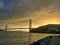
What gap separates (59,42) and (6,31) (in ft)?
39.5

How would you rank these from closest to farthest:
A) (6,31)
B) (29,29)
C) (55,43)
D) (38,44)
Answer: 1. (38,44)
2. (55,43)
3. (29,29)
4. (6,31)

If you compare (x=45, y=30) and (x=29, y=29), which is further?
(x=45, y=30)

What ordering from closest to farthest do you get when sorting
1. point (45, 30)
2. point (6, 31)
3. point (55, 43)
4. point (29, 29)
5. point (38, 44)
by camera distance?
point (38, 44) < point (55, 43) < point (29, 29) < point (6, 31) < point (45, 30)

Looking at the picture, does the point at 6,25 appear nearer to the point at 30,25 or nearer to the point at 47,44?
the point at 30,25

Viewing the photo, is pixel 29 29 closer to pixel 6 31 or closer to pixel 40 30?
pixel 6 31

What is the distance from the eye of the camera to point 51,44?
708 cm

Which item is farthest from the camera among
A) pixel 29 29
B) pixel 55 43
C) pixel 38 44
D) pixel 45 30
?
pixel 45 30

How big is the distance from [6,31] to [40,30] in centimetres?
485

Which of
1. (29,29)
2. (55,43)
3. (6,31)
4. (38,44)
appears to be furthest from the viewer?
(6,31)

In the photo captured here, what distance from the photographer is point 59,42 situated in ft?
24.2

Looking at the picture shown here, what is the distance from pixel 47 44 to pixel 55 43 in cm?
35

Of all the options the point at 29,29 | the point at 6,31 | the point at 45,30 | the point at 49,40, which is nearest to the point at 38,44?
the point at 49,40

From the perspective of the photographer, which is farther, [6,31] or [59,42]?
[6,31]

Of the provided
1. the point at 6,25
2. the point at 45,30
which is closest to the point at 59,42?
the point at 6,25
